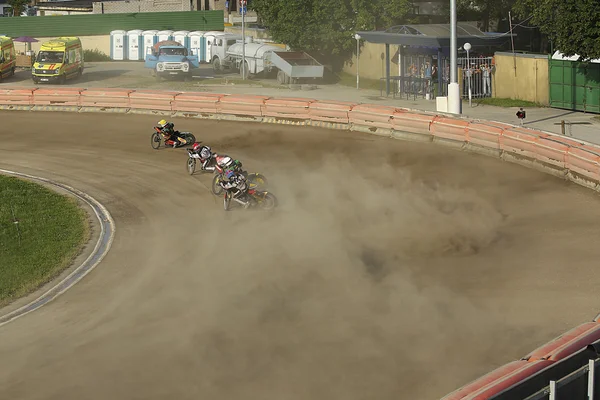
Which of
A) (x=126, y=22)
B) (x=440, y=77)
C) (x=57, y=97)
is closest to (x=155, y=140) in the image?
(x=57, y=97)

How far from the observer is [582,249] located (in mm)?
20203

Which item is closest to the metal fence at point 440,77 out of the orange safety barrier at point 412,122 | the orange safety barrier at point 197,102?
the orange safety barrier at point 412,122

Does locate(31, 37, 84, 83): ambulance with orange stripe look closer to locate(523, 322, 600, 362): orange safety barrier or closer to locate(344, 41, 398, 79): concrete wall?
locate(344, 41, 398, 79): concrete wall

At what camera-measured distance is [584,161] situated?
2555 cm

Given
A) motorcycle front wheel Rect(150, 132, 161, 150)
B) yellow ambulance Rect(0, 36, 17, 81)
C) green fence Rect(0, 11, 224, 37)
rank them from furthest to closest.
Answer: green fence Rect(0, 11, 224, 37) → yellow ambulance Rect(0, 36, 17, 81) → motorcycle front wheel Rect(150, 132, 161, 150)

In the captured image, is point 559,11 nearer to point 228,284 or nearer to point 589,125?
point 589,125

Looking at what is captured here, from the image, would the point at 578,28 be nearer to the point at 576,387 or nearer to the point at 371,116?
the point at 371,116

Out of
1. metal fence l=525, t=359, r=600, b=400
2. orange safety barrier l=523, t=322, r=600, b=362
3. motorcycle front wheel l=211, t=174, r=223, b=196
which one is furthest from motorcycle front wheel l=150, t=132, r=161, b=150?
metal fence l=525, t=359, r=600, b=400

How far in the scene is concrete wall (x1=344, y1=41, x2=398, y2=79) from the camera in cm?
5031

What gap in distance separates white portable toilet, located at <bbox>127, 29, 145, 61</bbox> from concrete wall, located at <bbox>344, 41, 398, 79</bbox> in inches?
843

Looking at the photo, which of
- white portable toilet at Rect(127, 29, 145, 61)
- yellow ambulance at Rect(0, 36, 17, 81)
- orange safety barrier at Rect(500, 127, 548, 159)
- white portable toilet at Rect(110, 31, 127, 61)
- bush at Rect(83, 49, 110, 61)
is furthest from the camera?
white portable toilet at Rect(110, 31, 127, 61)

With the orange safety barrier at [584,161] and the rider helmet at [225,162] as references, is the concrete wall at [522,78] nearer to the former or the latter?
the orange safety barrier at [584,161]

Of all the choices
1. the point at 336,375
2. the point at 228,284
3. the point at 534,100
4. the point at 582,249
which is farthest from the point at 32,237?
the point at 534,100

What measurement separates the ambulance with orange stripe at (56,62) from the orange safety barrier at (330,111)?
20489 millimetres
